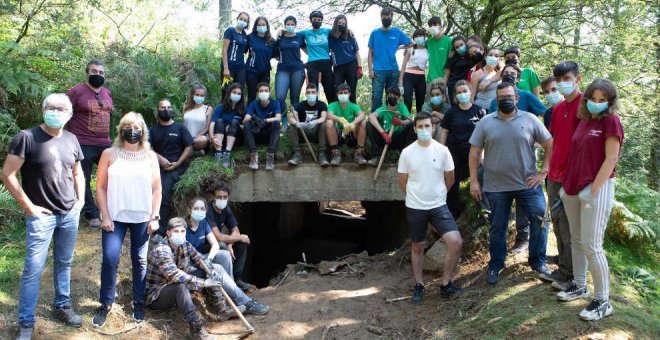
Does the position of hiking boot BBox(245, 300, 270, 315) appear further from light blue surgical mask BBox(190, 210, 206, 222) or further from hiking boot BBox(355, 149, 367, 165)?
hiking boot BBox(355, 149, 367, 165)

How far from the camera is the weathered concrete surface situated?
8.03 metres

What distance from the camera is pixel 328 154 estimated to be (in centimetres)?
819

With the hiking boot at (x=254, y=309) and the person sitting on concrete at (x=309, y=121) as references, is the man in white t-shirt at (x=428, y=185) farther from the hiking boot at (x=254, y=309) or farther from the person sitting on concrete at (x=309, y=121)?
the person sitting on concrete at (x=309, y=121)

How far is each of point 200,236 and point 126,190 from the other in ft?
5.07

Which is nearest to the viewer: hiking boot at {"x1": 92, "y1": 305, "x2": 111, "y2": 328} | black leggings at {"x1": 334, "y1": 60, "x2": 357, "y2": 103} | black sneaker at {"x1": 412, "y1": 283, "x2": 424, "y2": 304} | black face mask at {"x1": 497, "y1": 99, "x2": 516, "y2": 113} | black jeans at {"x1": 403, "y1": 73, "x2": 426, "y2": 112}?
hiking boot at {"x1": 92, "y1": 305, "x2": 111, "y2": 328}

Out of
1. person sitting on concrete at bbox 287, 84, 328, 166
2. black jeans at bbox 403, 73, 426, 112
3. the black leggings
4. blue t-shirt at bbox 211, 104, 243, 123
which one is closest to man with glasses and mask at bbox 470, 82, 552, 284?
black jeans at bbox 403, 73, 426, 112

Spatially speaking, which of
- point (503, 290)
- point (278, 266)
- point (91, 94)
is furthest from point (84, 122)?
point (278, 266)

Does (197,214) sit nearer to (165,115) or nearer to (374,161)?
(165,115)

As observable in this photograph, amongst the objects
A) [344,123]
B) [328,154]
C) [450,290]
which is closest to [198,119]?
[328,154]

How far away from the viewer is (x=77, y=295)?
5.32m

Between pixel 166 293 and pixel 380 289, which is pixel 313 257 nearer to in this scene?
pixel 380 289

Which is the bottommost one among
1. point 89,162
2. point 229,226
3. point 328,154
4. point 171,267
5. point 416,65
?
point 171,267

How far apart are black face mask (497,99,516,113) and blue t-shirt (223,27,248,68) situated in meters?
4.67

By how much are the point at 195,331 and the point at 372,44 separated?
5454 mm
